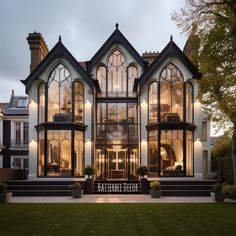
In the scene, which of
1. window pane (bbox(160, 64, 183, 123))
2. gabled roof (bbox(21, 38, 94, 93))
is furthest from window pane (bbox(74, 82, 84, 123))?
window pane (bbox(160, 64, 183, 123))

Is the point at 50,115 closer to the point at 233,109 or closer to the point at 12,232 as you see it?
the point at 233,109

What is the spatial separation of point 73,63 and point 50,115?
411 cm

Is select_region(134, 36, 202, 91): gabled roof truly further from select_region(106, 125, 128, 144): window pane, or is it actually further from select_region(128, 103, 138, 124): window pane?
select_region(106, 125, 128, 144): window pane

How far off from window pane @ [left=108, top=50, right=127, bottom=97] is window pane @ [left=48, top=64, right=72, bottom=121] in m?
3.56

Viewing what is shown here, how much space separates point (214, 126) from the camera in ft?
79.3

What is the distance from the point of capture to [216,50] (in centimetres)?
2397

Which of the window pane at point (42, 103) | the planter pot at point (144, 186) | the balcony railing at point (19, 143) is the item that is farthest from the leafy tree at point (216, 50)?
the balcony railing at point (19, 143)

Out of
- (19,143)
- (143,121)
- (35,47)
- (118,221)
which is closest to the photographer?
(118,221)

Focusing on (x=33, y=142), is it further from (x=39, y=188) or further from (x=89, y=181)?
(x=89, y=181)

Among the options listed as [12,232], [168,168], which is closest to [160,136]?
[168,168]

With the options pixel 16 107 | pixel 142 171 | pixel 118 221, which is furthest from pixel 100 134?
pixel 118 221

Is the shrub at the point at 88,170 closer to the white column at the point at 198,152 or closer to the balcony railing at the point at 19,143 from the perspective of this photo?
the white column at the point at 198,152

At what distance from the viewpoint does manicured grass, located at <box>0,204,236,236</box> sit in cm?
1157

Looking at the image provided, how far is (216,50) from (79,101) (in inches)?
430
